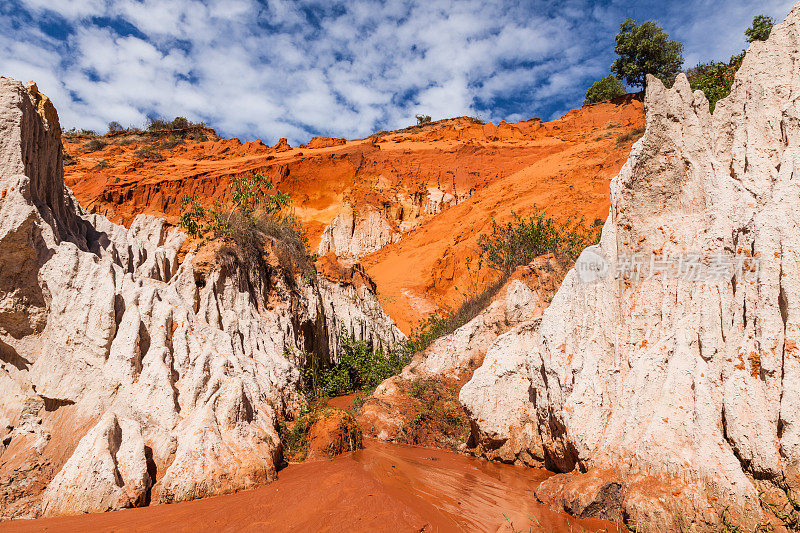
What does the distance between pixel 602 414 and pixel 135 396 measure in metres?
5.42

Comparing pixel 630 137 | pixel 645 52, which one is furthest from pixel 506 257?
pixel 645 52

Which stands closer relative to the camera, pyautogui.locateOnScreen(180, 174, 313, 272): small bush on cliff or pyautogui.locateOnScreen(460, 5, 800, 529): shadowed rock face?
pyautogui.locateOnScreen(460, 5, 800, 529): shadowed rock face

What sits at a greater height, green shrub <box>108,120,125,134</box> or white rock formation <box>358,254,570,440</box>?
green shrub <box>108,120,125,134</box>

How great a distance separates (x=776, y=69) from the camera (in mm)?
4738

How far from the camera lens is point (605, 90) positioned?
4266 cm

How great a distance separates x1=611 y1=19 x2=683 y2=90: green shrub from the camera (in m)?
37.7

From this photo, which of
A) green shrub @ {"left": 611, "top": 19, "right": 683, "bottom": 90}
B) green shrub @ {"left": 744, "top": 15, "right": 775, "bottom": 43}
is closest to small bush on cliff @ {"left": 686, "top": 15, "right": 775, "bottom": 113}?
green shrub @ {"left": 744, "top": 15, "right": 775, "bottom": 43}

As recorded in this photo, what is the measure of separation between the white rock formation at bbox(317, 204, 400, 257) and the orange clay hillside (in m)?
0.08

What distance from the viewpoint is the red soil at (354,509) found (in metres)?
3.74

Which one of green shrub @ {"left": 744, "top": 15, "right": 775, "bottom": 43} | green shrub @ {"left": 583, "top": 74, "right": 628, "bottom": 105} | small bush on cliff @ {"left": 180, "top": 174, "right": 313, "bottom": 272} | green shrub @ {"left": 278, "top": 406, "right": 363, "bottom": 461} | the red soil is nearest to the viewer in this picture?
the red soil

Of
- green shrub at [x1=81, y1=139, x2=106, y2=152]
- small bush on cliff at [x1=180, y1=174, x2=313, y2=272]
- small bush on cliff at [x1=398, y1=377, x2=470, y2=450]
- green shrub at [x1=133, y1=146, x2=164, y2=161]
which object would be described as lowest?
small bush on cliff at [x1=398, y1=377, x2=470, y2=450]

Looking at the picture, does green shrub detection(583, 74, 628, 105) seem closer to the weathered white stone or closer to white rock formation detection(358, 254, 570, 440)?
white rock formation detection(358, 254, 570, 440)

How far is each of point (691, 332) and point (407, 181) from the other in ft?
116

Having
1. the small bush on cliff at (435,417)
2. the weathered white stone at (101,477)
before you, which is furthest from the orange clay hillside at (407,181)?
the weathered white stone at (101,477)
